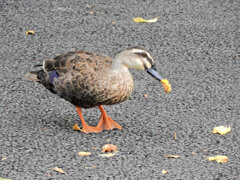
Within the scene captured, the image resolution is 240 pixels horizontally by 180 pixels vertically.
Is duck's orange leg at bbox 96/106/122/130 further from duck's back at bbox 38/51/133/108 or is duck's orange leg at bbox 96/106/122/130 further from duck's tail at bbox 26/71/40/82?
duck's tail at bbox 26/71/40/82

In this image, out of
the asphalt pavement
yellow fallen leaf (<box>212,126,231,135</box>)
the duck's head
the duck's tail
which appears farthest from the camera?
the duck's tail

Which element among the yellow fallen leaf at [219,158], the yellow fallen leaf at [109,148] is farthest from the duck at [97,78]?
the yellow fallen leaf at [219,158]

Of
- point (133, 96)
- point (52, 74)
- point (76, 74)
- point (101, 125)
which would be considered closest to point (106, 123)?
point (101, 125)

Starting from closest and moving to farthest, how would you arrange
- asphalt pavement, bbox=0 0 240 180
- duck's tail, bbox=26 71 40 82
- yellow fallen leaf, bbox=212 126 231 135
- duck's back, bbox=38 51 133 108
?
asphalt pavement, bbox=0 0 240 180, duck's back, bbox=38 51 133 108, yellow fallen leaf, bbox=212 126 231 135, duck's tail, bbox=26 71 40 82

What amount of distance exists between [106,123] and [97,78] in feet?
1.85

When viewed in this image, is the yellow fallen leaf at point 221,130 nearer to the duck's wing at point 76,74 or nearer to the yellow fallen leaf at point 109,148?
the yellow fallen leaf at point 109,148

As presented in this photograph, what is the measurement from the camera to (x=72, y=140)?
5508mm

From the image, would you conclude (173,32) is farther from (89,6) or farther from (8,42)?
(8,42)

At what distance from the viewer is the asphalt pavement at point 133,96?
5.05m

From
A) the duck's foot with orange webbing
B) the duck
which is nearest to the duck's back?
the duck

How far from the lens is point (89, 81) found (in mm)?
5391

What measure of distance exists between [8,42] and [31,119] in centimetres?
239

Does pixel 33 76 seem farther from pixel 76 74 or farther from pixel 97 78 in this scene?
pixel 97 78

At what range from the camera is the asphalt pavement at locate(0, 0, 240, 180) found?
5051 mm
